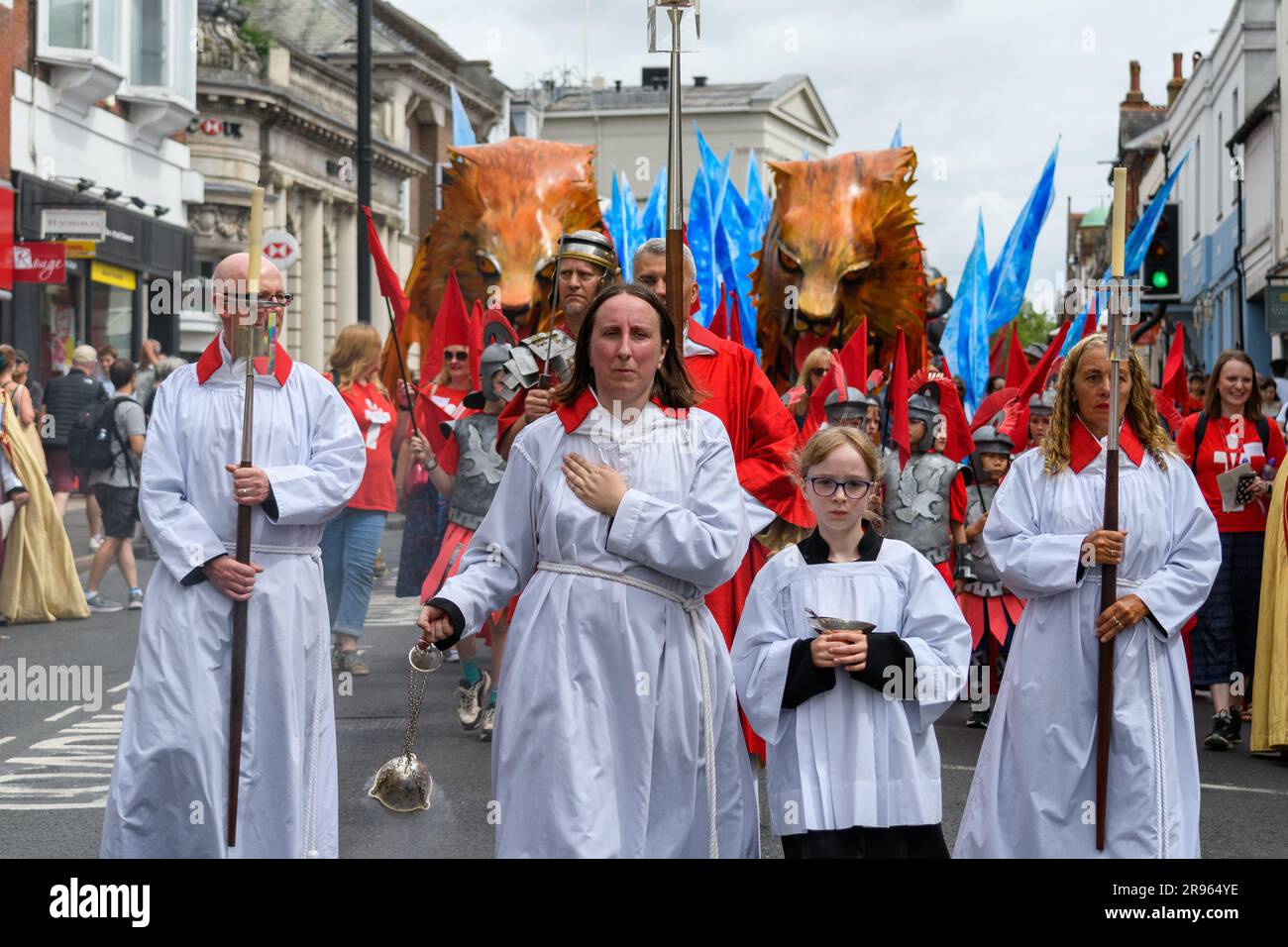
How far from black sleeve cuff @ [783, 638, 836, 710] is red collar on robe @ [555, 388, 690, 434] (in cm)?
64

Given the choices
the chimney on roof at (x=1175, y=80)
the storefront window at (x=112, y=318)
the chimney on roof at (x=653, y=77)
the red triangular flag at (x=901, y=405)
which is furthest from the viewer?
the chimney on roof at (x=653, y=77)

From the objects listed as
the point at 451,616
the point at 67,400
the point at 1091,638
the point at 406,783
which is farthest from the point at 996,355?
the point at 451,616

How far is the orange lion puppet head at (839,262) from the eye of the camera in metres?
11.3

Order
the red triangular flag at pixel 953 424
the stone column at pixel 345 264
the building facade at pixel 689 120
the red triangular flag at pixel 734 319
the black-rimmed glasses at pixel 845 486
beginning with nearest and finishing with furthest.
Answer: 1. the black-rimmed glasses at pixel 845 486
2. the red triangular flag at pixel 953 424
3. the red triangular flag at pixel 734 319
4. the stone column at pixel 345 264
5. the building facade at pixel 689 120

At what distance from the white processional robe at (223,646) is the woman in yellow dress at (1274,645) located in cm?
462

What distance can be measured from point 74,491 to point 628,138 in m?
48.3

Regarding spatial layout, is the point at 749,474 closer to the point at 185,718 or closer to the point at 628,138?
the point at 185,718

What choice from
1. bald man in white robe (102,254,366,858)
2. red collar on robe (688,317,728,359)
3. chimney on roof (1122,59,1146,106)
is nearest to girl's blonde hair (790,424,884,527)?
red collar on robe (688,317,728,359)

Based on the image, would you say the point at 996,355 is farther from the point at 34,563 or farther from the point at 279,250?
the point at 279,250

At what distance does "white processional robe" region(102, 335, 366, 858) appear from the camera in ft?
17.1

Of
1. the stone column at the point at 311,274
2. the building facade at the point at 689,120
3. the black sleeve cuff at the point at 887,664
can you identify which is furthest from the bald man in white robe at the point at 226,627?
the building facade at the point at 689,120

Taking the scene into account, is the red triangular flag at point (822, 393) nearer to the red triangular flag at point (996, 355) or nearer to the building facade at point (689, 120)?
the red triangular flag at point (996, 355)

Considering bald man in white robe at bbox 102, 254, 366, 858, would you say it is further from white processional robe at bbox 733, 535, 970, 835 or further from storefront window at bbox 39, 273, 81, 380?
storefront window at bbox 39, 273, 81, 380
